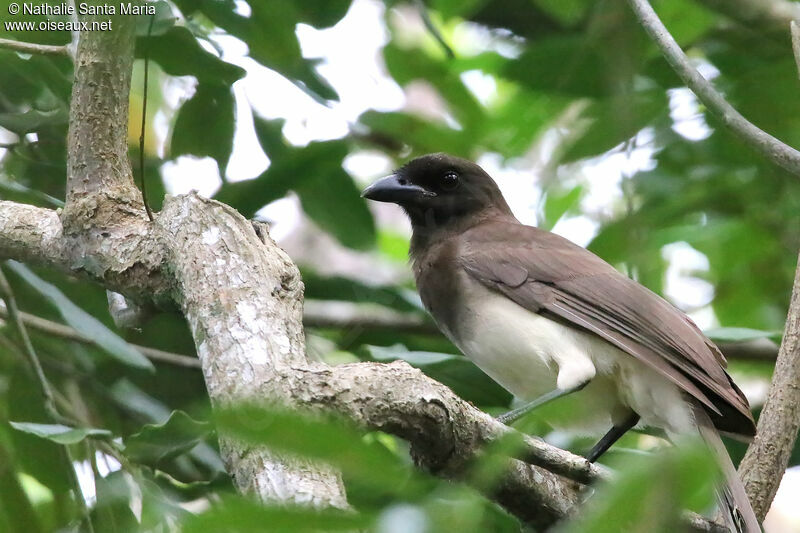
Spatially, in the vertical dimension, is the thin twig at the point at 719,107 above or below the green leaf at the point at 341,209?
above

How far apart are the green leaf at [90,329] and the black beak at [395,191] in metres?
1.53

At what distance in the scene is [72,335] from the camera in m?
3.79

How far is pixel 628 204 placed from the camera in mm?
2340

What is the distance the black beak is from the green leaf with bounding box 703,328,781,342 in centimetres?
149

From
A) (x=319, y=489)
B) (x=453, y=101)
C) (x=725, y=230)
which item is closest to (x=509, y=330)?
(x=725, y=230)

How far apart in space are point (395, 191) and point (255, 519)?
3.87m

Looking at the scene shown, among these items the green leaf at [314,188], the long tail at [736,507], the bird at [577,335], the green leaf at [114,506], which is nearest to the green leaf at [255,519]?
the green leaf at [114,506]

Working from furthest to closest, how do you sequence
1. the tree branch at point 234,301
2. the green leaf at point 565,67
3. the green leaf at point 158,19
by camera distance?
1. the green leaf at point 565,67
2. the green leaf at point 158,19
3. the tree branch at point 234,301

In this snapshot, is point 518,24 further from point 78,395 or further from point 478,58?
point 78,395

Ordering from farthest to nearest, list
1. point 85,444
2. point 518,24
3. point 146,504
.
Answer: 1. point 518,24
2. point 85,444
3. point 146,504

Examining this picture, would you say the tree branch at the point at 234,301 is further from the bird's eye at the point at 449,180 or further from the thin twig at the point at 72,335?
the bird's eye at the point at 449,180

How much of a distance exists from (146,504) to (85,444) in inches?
22.0

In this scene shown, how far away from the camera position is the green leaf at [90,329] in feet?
11.0

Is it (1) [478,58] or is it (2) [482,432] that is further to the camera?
(1) [478,58]
